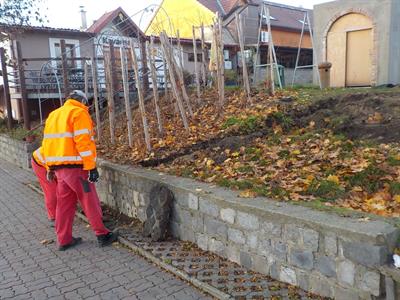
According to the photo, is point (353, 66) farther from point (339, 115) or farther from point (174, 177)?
point (174, 177)

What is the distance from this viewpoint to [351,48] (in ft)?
47.2

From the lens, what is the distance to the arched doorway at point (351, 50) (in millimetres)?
13906

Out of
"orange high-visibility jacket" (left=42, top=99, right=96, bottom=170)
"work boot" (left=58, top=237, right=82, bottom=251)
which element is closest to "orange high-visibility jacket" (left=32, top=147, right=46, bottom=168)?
"orange high-visibility jacket" (left=42, top=99, right=96, bottom=170)

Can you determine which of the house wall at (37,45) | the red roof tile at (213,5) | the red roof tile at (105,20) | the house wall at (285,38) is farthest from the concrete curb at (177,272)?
the house wall at (285,38)

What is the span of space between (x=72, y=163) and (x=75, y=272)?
4.21ft

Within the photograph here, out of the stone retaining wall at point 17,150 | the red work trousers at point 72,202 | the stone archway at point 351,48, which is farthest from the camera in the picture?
the stone archway at point 351,48

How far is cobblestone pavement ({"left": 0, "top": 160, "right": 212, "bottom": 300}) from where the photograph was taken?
3.95 meters

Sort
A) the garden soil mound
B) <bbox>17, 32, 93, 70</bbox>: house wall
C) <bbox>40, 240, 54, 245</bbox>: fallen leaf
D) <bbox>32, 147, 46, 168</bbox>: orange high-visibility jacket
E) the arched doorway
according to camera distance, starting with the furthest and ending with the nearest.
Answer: <bbox>17, 32, 93, 70</bbox>: house wall
the arched doorway
<bbox>32, 147, 46, 168</bbox>: orange high-visibility jacket
the garden soil mound
<bbox>40, 240, 54, 245</bbox>: fallen leaf

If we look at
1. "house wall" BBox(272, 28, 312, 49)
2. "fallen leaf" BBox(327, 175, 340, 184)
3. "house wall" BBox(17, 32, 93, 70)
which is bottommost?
"fallen leaf" BBox(327, 175, 340, 184)

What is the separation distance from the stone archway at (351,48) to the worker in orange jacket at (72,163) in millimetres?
11392

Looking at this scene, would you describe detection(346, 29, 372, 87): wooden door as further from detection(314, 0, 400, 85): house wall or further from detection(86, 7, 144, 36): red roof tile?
detection(86, 7, 144, 36): red roof tile

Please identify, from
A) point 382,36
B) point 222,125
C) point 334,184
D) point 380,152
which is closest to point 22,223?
point 222,125

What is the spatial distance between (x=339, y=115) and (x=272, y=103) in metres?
1.46

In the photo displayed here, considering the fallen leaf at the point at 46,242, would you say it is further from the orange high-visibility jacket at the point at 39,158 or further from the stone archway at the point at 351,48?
the stone archway at the point at 351,48
